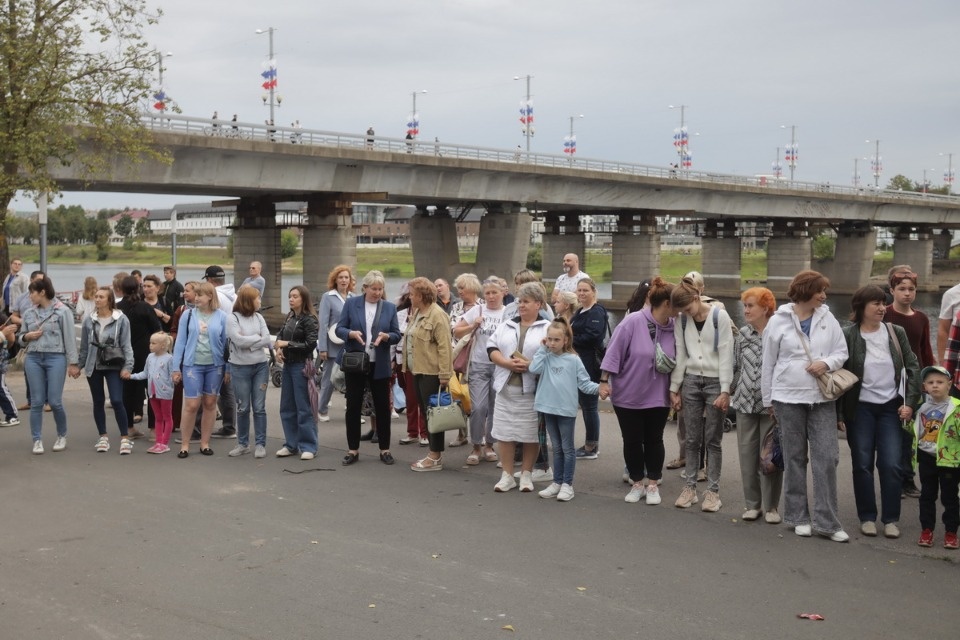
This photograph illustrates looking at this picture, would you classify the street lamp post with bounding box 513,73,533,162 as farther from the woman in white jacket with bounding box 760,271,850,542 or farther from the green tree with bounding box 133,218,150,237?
the green tree with bounding box 133,218,150,237

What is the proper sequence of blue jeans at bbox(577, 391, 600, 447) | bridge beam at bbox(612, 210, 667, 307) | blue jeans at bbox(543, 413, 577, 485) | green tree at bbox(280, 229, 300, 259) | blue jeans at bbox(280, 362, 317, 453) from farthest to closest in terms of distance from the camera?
green tree at bbox(280, 229, 300, 259) < bridge beam at bbox(612, 210, 667, 307) < blue jeans at bbox(280, 362, 317, 453) < blue jeans at bbox(577, 391, 600, 447) < blue jeans at bbox(543, 413, 577, 485)

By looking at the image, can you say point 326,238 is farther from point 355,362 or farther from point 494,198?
point 355,362

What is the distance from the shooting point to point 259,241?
5078cm

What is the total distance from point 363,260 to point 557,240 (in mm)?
43904

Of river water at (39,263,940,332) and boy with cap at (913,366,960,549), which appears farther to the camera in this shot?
river water at (39,263,940,332)

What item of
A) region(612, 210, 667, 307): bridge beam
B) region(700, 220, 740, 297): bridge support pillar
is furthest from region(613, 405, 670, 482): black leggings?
region(700, 220, 740, 297): bridge support pillar

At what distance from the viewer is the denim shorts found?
1122 cm

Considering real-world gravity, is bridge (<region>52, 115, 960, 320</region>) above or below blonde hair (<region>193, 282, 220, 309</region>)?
above

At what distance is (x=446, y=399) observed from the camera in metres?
10.2

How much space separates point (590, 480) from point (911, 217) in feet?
280

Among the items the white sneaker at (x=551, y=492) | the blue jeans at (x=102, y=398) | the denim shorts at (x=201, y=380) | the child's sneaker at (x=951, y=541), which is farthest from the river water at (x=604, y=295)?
the child's sneaker at (x=951, y=541)

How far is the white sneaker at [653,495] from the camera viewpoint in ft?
28.6

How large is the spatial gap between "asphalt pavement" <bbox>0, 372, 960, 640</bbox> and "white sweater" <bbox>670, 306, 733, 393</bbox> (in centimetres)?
114

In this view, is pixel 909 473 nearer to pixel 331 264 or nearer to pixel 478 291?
pixel 478 291
